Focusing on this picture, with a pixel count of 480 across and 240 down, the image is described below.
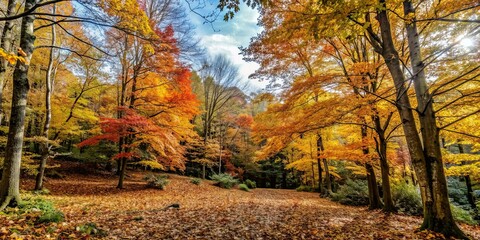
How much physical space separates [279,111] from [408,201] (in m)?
6.09

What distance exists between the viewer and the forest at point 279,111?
177 inches

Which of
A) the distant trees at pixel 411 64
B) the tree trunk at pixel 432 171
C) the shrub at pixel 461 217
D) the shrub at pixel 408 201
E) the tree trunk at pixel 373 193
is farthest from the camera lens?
the tree trunk at pixel 373 193

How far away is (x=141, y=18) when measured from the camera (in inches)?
206

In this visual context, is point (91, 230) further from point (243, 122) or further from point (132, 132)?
point (243, 122)

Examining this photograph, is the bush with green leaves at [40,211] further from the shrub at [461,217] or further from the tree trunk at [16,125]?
the shrub at [461,217]

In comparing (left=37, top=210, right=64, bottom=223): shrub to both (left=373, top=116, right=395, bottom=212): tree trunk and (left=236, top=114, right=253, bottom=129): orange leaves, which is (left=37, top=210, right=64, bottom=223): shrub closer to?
(left=373, top=116, right=395, bottom=212): tree trunk

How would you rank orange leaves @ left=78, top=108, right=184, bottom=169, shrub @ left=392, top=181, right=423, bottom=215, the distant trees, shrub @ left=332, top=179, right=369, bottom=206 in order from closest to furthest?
the distant trees < shrub @ left=392, top=181, right=423, bottom=215 < orange leaves @ left=78, top=108, right=184, bottom=169 < shrub @ left=332, top=179, right=369, bottom=206

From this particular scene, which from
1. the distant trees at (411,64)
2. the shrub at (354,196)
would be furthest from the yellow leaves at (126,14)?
the shrub at (354,196)

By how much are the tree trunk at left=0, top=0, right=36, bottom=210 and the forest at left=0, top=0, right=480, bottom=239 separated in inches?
1.0

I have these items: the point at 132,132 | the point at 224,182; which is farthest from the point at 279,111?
the point at 224,182

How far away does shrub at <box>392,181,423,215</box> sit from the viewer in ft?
26.8

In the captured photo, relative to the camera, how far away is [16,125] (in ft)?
18.4

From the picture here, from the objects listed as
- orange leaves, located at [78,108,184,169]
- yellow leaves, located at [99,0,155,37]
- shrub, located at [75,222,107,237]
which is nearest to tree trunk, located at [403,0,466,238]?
yellow leaves, located at [99,0,155,37]

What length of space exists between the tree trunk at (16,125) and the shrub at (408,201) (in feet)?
38.8
